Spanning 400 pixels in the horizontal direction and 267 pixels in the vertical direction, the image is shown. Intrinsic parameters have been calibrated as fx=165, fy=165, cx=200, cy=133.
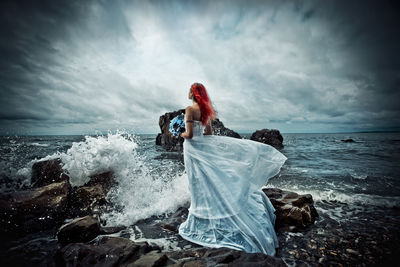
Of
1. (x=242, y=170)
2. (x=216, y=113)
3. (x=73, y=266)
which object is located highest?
(x=216, y=113)

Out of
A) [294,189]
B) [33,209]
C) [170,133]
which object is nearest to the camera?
[33,209]

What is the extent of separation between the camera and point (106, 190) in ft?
20.8

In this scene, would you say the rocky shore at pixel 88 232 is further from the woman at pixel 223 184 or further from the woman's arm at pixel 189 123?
the woman's arm at pixel 189 123

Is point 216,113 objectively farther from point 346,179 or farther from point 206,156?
point 346,179

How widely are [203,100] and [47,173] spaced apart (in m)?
7.26

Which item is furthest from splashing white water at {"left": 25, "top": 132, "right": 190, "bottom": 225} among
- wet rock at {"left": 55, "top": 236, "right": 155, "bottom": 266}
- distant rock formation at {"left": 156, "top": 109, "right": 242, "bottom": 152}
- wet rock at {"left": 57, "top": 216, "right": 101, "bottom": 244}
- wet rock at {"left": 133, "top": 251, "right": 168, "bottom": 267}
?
distant rock formation at {"left": 156, "top": 109, "right": 242, "bottom": 152}

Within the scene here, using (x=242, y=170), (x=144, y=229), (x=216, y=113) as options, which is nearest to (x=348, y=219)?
(x=242, y=170)

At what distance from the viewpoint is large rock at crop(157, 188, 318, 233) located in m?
4.12

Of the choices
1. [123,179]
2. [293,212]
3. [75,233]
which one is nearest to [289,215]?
[293,212]

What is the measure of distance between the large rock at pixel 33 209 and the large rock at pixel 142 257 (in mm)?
2156

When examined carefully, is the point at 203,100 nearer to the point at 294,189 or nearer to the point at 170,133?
the point at 294,189

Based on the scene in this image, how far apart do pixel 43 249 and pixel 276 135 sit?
127ft

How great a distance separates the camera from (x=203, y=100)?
353cm

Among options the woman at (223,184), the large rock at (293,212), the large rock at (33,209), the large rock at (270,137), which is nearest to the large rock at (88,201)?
the large rock at (33,209)
